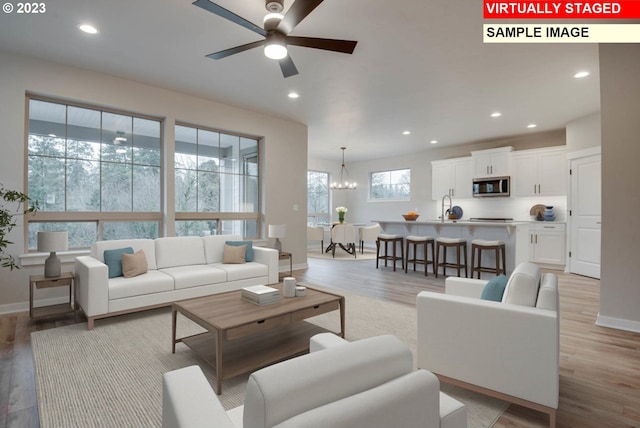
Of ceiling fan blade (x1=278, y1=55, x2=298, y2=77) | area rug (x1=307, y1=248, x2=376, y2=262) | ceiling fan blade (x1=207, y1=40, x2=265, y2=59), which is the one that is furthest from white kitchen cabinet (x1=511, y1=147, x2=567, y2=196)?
ceiling fan blade (x1=207, y1=40, x2=265, y2=59)

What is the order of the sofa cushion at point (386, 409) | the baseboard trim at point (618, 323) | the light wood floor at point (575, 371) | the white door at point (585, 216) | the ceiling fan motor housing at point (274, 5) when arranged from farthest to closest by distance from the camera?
1. the white door at point (585, 216)
2. the baseboard trim at point (618, 323)
3. the ceiling fan motor housing at point (274, 5)
4. the light wood floor at point (575, 371)
5. the sofa cushion at point (386, 409)

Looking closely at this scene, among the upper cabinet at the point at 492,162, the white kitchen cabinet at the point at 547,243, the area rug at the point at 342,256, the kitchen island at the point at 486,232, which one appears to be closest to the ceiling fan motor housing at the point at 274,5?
the kitchen island at the point at 486,232

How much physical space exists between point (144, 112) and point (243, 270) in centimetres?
272

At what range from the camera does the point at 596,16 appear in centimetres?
298

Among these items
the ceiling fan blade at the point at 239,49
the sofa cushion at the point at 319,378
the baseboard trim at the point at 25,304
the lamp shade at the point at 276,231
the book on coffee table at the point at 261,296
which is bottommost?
the baseboard trim at the point at 25,304

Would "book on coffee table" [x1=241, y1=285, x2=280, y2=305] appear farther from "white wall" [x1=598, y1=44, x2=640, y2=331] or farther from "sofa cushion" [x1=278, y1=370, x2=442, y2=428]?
"white wall" [x1=598, y1=44, x2=640, y2=331]

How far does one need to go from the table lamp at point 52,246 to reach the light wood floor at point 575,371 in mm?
530

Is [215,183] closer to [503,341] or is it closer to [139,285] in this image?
[139,285]

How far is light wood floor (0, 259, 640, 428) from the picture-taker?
6.07 ft

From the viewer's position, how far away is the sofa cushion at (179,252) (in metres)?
4.15

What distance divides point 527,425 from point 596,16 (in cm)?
347

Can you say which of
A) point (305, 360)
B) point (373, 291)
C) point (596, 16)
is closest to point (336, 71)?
point (596, 16)

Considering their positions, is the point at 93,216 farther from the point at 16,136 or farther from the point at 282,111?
the point at 282,111

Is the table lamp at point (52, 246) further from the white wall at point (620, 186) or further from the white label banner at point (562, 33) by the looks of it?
the white wall at point (620, 186)
